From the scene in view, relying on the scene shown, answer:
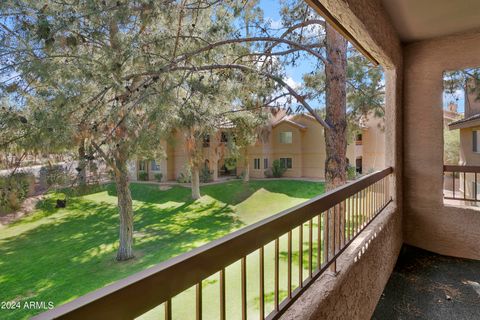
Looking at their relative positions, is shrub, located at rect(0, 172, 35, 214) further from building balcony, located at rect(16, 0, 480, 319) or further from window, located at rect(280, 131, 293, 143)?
window, located at rect(280, 131, 293, 143)

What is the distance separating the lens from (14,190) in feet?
12.3

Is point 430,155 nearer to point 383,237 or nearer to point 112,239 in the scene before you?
point 383,237

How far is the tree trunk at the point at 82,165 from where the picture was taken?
430cm

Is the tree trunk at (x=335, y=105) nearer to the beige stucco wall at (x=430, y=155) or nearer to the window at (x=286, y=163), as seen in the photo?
the beige stucco wall at (x=430, y=155)

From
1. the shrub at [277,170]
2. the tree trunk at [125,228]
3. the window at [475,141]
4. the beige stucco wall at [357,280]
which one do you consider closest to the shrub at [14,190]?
the tree trunk at [125,228]

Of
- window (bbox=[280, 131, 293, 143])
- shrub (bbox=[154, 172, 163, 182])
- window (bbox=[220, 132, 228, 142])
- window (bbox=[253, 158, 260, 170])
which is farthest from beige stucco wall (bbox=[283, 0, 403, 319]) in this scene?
window (bbox=[280, 131, 293, 143])

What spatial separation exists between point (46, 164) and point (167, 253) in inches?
189

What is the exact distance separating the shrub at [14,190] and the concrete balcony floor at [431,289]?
443 cm

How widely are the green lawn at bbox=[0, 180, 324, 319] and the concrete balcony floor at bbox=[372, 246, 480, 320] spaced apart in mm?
2331

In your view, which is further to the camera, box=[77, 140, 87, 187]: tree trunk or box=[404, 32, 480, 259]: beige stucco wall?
box=[77, 140, 87, 187]: tree trunk

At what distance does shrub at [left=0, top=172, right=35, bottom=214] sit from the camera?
372cm

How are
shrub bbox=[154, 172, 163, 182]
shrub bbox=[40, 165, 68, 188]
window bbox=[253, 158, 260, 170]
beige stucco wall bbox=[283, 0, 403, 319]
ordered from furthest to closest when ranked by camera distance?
window bbox=[253, 158, 260, 170] < shrub bbox=[154, 172, 163, 182] < shrub bbox=[40, 165, 68, 188] < beige stucco wall bbox=[283, 0, 403, 319]

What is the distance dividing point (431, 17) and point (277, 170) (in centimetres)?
1382

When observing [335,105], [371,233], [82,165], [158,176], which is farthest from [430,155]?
[158,176]
